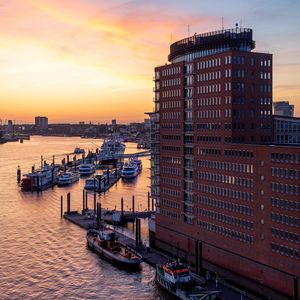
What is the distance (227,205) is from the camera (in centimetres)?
5922

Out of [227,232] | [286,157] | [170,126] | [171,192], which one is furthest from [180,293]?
[170,126]

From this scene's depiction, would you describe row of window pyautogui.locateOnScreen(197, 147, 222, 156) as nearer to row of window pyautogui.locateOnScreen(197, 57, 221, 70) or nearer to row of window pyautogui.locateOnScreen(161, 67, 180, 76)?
row of window pyautogui.locateOnScreen(197, 57, 221, 70)

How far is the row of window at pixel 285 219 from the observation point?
49481 mm

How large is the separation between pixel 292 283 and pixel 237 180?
12673mm

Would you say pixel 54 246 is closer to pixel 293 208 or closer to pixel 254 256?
pixel 254 256

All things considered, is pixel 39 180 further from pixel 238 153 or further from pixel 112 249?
pixel 238 153

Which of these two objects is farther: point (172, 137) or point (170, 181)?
point (170, 181)

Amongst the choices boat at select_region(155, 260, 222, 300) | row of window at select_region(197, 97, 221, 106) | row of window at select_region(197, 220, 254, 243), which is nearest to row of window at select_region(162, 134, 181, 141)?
row of window at select_region(197, 97, 221, 106)

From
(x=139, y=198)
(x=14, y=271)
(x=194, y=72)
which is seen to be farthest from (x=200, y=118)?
(x=139, y=198)

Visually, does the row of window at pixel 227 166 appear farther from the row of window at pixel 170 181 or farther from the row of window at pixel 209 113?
the row of window at pixel 170 181

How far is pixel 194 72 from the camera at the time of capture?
64500mm

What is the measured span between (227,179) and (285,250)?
11.3 metres

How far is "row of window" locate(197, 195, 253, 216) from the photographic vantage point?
184ft

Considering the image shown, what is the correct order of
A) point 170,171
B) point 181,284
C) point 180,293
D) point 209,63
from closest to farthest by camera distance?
point 180,293
point 181,284
point 209,63
point 170,171
